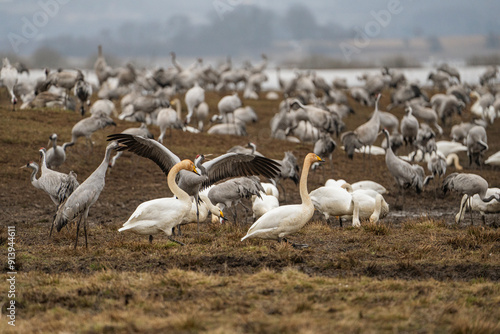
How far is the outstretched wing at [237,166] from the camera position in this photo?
9.37m

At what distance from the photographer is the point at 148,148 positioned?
369 inches

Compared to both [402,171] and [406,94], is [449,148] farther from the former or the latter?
[406,94]

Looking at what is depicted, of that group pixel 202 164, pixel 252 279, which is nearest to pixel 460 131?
pixel 202 164

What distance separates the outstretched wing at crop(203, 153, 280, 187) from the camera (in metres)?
9.37

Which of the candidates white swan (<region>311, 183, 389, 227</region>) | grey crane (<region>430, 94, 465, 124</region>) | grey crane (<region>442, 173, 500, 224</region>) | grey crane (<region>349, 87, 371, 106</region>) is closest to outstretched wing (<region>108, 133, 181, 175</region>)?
white swan (<region>311, 183, 389, 227</region>)

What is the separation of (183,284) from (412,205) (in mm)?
7780

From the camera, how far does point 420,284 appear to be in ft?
19.7

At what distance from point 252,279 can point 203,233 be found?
340 centimetres

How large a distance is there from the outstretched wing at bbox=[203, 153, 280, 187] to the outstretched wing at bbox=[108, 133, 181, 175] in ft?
1.70

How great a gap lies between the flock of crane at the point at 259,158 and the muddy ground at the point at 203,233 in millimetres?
348

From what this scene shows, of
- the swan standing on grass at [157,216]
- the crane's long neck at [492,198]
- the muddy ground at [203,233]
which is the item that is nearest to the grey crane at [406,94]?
the muddy ground at [203,233]

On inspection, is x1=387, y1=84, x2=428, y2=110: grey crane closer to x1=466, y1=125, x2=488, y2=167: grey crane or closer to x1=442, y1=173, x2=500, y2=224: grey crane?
x1=466, y1=125, x2=488, y2=167: grey crane

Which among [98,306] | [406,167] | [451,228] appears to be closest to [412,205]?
[406,167]

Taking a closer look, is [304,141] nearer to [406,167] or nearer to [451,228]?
[406,167]
